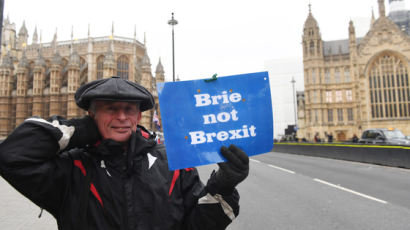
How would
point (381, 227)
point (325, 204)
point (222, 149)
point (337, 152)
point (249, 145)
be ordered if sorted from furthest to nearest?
point (337, 152)
point (325, 204)
point (381, 227)
point (249, 145)
point (222, 149)

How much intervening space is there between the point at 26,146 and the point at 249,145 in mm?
1365

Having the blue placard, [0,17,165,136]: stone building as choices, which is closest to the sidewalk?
the blue placard

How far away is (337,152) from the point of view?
18125mm

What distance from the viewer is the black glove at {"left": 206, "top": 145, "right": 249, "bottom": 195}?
1.78 meters

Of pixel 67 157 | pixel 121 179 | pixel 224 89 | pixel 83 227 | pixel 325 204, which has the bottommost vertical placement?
pixel 325 204

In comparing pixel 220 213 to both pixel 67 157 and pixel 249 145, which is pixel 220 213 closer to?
pixel 249 145

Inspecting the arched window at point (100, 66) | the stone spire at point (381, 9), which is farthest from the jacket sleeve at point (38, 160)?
the stone spire at point (381, 9)

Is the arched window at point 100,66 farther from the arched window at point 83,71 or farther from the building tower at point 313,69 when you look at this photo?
the building tower at point 313,69

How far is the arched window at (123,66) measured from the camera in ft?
158

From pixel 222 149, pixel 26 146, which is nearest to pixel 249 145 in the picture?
pixel 222 149

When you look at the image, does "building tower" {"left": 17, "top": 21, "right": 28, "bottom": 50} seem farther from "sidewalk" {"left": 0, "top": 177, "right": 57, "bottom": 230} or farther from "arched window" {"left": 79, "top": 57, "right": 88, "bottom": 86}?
"sidewalk" {"left": 0, "top": 177, "right": 57, "bottom": 230}

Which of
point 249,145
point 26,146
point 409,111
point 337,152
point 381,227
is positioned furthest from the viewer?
point 409,111

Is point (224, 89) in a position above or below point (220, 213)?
above

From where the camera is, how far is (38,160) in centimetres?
173
